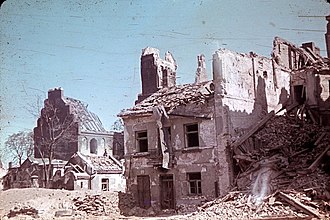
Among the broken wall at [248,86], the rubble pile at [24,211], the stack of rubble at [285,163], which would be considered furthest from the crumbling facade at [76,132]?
the stack of rubble at [285,163]

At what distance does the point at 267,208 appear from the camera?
13469 mm

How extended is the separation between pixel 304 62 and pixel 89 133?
27.0 m

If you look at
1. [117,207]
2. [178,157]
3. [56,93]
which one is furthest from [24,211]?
[56,93]

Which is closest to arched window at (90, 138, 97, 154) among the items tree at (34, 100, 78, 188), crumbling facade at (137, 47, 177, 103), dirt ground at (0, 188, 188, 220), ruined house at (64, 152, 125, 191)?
tree at (34, 100, 78, 188)

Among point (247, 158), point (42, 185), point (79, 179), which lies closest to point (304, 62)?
point (247, 158)

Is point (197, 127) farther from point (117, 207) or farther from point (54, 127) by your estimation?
point (54, 127)

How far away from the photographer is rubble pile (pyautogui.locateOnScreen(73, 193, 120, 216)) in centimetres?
1986

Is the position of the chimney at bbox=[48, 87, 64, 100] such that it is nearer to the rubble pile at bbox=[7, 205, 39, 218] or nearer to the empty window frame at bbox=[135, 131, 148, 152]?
the empty window frame at bbox=[135, 131, 148, 152]

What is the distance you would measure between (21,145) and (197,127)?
2392 centimetres

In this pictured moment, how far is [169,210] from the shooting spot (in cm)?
1981

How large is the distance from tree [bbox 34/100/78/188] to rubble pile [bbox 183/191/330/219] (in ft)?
93.9

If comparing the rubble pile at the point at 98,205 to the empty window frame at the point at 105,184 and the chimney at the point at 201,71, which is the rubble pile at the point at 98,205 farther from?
the chimney at the point at 201,71

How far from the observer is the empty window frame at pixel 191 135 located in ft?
64.6

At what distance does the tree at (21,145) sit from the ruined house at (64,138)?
86 cm
